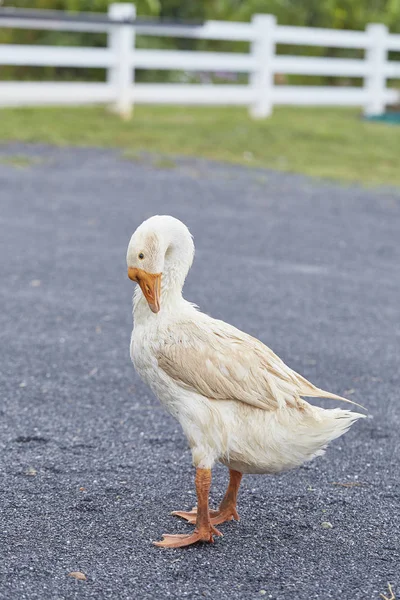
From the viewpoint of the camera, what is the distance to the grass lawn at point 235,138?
13281 mm

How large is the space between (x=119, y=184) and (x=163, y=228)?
799 cm

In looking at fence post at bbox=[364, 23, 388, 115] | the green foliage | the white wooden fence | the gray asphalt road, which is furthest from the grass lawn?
the green foliage

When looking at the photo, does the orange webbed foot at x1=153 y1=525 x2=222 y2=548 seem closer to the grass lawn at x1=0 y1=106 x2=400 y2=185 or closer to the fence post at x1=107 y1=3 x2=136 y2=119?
the grass lawn at x1=0 y1=106 x2=400 y2=185

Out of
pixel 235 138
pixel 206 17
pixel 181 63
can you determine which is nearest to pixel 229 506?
pixel 235 138

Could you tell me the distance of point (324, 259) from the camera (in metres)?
8.59

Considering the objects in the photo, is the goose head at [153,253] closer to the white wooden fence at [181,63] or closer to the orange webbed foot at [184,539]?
the orange webbed foot at [184,539]

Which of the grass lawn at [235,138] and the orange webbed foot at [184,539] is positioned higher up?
the grass lawn at [235,138]

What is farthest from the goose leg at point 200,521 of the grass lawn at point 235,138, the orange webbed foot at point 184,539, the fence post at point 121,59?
the fence post at point 121,59

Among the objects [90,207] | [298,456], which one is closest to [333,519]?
[298,456]

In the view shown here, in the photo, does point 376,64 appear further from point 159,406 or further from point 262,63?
point 159,406

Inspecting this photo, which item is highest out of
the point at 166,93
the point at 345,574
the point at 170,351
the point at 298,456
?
the point at 166,93

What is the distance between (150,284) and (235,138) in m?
11.1

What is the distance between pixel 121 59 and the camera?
14516 millimetres

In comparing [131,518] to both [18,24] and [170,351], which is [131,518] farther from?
[18,24]
